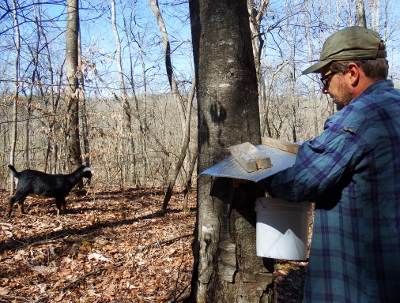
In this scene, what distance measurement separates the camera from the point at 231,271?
261 centimetres

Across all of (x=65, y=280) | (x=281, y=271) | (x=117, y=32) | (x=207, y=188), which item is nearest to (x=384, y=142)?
(x=207, y=188)

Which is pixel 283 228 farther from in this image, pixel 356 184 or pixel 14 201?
pixel 14 201

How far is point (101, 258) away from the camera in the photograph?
524 cm

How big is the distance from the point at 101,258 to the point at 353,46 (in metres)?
4.61

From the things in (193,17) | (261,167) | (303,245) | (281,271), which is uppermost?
(193,17)

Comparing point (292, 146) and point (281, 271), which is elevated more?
point (292, 146)

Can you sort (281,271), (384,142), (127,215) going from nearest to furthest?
(384,142), (281,271), (127,215)

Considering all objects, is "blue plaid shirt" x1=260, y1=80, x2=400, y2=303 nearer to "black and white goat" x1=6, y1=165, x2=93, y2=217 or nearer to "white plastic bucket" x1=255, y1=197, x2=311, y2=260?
"white plastic bucket" x1=255, y1=197, x2=311, y2=260

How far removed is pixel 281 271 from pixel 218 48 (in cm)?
362

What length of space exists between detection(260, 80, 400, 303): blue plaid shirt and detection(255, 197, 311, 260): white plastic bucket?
0.31 m

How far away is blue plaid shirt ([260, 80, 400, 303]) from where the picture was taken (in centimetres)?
174

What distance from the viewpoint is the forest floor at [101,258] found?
13.7 feet

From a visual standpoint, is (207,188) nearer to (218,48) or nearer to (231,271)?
(231,271)

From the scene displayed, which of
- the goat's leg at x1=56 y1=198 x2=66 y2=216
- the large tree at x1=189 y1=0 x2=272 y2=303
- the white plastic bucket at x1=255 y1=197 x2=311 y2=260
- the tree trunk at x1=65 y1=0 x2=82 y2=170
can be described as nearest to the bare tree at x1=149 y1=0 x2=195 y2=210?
the goat's leg at x1=56 y1=198 x2=66 y2=216
